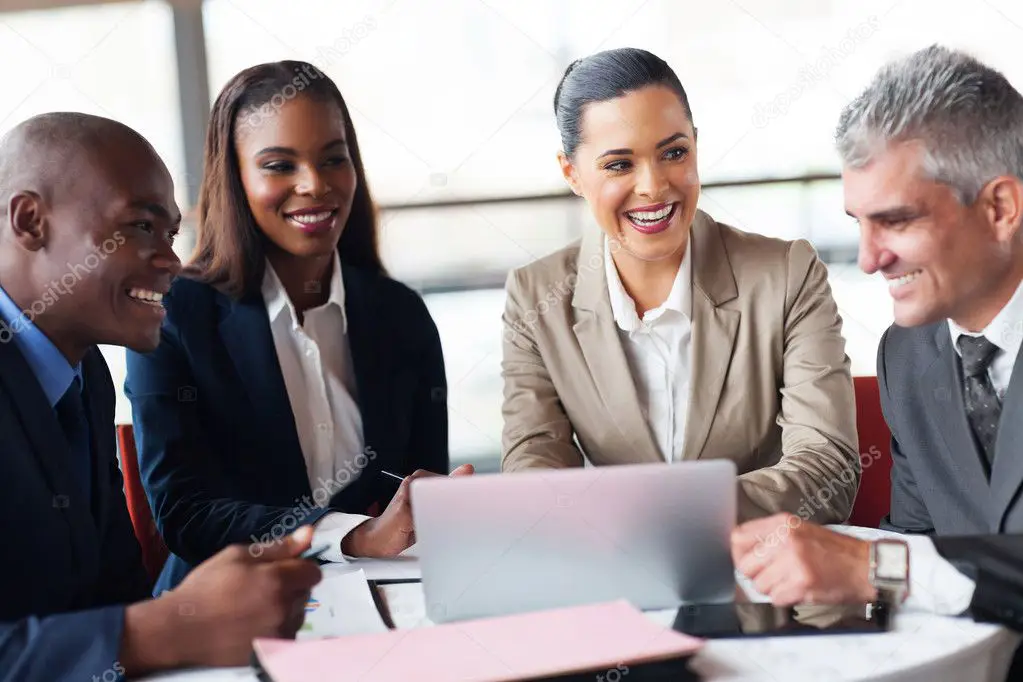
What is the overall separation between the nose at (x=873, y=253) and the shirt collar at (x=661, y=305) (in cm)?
55

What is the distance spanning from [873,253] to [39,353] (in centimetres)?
124

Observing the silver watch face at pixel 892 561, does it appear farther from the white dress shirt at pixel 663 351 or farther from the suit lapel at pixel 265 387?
the suit lapel at pixel 265 387

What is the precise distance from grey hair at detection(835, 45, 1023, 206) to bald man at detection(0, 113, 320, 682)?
104 cm

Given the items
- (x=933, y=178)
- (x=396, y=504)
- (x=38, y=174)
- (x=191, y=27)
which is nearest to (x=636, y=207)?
(x=933, y=178)

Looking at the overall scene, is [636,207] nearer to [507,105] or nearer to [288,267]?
[288,267]

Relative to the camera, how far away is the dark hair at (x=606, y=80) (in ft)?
6.95

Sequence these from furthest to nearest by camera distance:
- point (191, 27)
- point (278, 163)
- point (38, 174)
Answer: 1. point (191, 27)
2. point (278, 163)
3. point (38, 174)

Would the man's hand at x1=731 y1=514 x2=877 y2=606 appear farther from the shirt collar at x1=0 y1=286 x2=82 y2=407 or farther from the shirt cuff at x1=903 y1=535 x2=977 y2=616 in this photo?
the shirt collar at x1=0 y1=286 x2=82 y2=407

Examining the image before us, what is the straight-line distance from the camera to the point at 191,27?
18.3 feet

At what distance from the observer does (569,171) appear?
230 centimetres

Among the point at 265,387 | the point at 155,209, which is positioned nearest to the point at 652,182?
the point at 265,387

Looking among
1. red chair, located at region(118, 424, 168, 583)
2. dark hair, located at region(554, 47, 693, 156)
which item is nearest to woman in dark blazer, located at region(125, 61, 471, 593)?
red chair, located at region(118, 424, 168, 583)

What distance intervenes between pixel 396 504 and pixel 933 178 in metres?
0.93

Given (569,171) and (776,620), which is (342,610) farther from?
(569,171)
